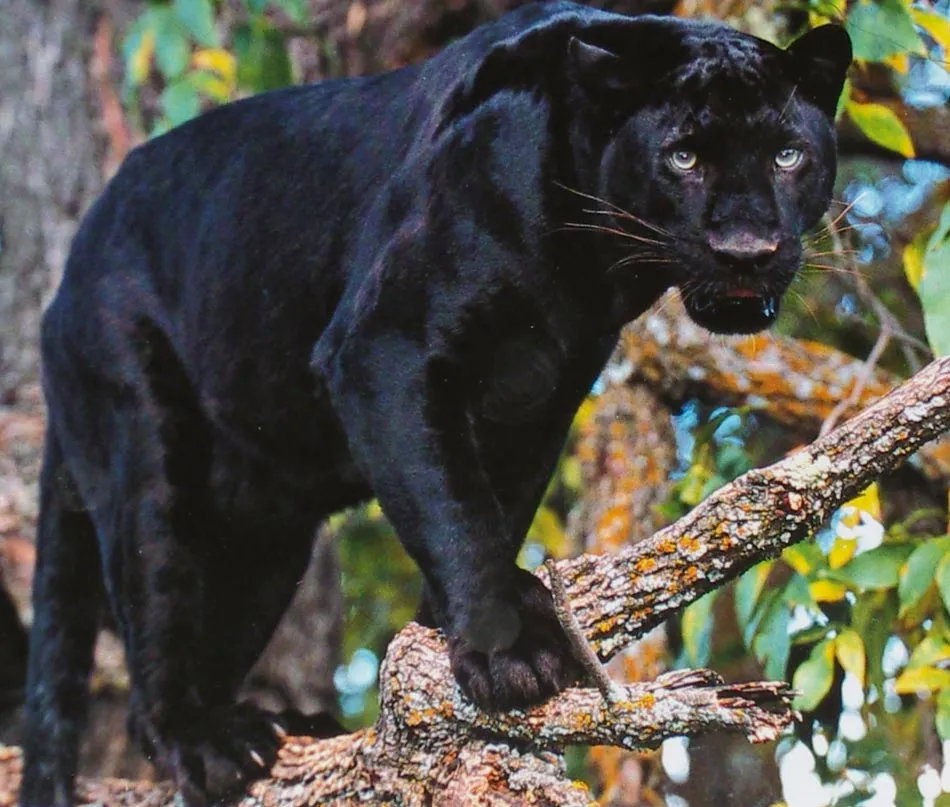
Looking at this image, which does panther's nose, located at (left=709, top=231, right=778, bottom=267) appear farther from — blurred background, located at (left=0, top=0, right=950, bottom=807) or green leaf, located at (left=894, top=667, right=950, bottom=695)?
green leaf, located at (left=894, top=667, right=950, bottom=695)

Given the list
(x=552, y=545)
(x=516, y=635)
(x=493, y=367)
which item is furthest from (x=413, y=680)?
(x=552, y=545)

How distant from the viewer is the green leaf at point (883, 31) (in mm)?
2898

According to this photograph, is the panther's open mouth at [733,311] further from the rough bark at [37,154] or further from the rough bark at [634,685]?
the rough bark at [37,154]

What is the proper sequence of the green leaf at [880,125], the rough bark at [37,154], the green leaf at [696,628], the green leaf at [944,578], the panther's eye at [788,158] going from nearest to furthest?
1. the panther's eye at [788,158]
2. the green leaf at [944,578]
3. the green leaf at [696,628]
4. the green leaf at [880,125]
5. the rough bark at [37,154]

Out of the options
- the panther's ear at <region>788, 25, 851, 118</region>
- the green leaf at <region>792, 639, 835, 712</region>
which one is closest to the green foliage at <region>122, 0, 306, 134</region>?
the panther's ear at <region>788, 25, 851, 118</region>

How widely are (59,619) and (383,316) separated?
47.6 inches

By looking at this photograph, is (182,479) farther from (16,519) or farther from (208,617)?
(16,519)

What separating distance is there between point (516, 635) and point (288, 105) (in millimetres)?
1368

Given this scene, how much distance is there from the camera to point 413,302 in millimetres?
2508

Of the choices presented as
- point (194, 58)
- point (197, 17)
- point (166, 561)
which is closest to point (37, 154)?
point (194, 58)

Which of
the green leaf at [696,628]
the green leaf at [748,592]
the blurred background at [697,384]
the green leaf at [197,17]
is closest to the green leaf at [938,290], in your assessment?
the blurred background at [697,384]

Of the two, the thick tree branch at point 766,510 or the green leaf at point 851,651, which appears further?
the green leaf at point 851,651

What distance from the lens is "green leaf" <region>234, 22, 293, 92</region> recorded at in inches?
153

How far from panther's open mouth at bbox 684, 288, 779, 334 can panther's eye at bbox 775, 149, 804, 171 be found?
0.68 feet
